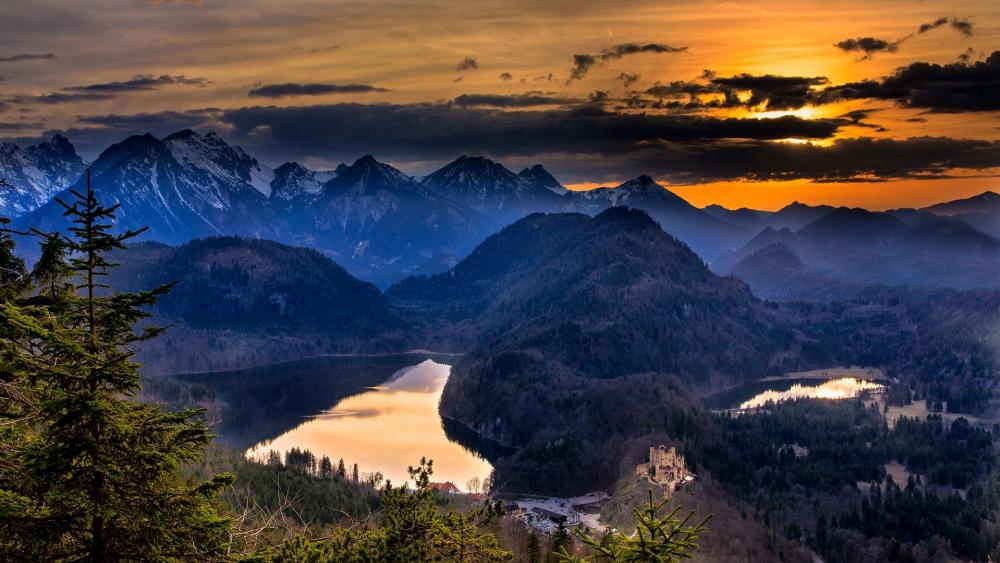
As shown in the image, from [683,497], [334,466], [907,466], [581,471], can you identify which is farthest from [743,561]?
[907,466]

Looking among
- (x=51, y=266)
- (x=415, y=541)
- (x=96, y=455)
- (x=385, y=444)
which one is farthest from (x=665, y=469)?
(x=96, y=455)

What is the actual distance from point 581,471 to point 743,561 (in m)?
46.0

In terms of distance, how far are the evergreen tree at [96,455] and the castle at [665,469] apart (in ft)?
381

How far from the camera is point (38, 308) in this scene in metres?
15.1

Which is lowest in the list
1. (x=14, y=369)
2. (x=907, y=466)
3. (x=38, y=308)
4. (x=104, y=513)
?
(x=907, y=466)

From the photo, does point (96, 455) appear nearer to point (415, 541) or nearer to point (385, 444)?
point (415, 541)

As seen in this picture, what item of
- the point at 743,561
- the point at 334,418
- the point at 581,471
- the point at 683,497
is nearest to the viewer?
the point at 743,561

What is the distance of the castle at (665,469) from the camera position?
13138 centimetres

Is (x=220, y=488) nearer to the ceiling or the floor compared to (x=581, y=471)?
nearer to the ceiling

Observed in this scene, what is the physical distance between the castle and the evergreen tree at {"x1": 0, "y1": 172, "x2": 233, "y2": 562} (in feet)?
381

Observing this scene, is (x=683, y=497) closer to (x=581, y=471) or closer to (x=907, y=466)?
(x=581, y=471)

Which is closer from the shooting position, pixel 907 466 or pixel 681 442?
pixel 681 442

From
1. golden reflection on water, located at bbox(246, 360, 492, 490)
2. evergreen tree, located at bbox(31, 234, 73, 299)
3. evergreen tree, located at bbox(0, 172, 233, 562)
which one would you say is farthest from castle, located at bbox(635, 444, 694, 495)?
evergreen tree, located at bbox(0, 172, 233, 562)

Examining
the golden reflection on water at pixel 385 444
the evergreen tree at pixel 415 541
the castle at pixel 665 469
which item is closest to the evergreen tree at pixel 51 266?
the evergreen tree at pixel 415 541
